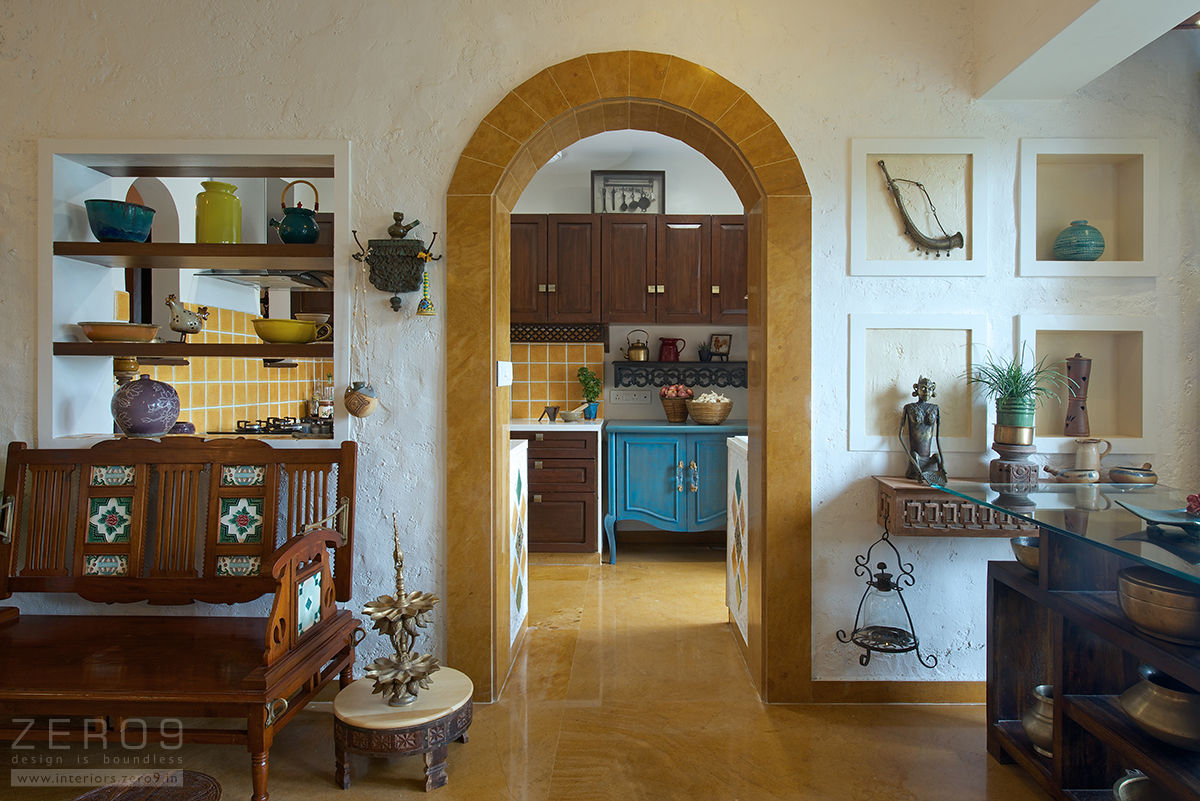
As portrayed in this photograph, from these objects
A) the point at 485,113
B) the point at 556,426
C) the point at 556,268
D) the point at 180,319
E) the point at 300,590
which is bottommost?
the point at 300,590

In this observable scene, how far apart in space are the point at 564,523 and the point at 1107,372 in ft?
11.0

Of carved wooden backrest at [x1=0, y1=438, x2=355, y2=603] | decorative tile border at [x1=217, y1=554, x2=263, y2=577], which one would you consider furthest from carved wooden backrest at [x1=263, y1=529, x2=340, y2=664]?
decorative tile border at [x1=217, y1=554, x2=263, y2=577]

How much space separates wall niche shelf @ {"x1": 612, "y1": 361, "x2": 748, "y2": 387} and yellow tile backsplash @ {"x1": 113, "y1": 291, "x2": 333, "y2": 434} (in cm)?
239

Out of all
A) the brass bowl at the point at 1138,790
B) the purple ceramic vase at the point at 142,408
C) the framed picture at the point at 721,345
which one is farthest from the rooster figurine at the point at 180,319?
the framed picture at the point at 721,345

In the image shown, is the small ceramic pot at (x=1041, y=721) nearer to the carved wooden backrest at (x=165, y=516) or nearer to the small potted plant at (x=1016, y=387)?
the small potted plant at (x=1016, y=387)

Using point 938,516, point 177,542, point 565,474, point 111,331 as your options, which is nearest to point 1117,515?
point 938,516

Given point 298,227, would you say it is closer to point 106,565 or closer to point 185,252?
point 185,252

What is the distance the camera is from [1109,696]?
2033mm

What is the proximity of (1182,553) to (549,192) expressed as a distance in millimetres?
5001

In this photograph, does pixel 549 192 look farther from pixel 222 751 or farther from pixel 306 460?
pixel 222 751

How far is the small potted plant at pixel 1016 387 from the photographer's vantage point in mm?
2680

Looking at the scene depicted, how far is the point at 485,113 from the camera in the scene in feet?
9.14

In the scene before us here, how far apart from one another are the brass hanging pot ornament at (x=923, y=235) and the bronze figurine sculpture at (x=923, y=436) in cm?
51

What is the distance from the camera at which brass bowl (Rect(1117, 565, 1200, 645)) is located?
1.61m
